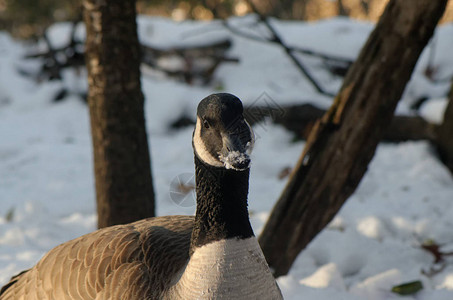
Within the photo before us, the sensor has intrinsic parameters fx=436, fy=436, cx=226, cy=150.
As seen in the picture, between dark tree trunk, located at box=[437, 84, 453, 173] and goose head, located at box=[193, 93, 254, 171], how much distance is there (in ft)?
14.0

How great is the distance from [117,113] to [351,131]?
62.8 inches

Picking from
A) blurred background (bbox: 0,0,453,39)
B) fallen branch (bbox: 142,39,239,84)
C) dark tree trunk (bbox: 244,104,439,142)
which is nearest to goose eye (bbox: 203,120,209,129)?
dark tree trunk (bbox: 244,104,439,142)

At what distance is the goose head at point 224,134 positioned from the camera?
164 centimetres

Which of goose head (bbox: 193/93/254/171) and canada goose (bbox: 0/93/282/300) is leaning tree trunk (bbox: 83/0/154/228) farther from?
goose head (bbox: 193/93/254/171)

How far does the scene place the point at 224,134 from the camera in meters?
1.68

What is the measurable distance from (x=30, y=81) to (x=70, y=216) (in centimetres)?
678

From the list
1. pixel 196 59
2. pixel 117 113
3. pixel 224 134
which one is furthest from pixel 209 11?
pixel 224 134

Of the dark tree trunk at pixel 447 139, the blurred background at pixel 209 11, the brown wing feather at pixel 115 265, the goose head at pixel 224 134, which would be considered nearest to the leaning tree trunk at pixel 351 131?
the brown wing feather at pixel 115 265

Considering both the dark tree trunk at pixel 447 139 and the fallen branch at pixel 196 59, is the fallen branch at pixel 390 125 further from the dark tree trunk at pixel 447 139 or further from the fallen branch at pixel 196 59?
the fallen branch at pixel 196 59

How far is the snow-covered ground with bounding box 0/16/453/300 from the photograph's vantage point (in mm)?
3514

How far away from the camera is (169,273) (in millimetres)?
1978

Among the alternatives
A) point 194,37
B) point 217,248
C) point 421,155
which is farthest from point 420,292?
point 194,37

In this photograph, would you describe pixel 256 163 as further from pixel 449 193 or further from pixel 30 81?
pixel 30 81

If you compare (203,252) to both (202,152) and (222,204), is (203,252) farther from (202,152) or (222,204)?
(202,152)
